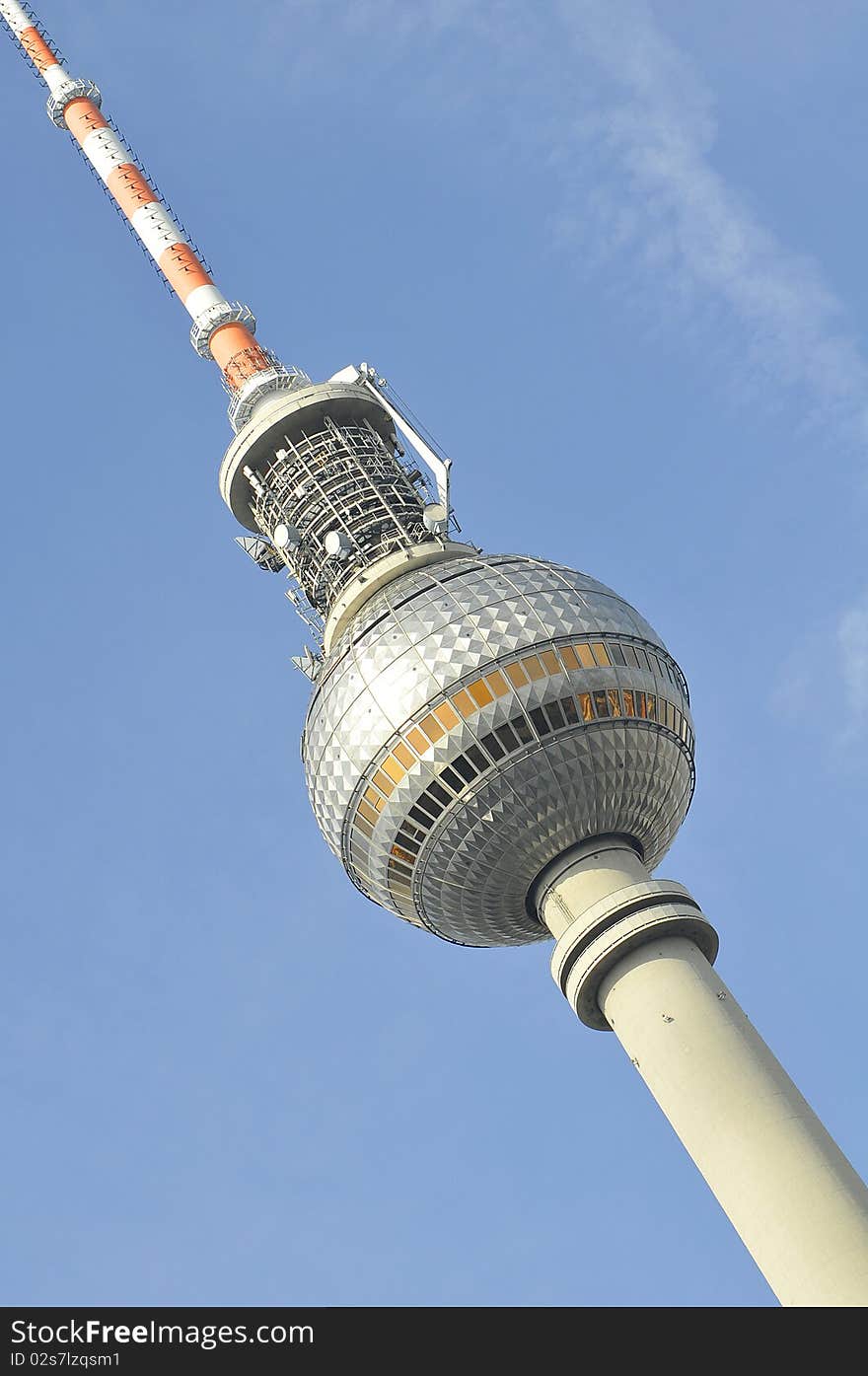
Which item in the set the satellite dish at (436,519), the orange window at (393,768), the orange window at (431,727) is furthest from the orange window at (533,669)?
the satellite dish at (436,519)

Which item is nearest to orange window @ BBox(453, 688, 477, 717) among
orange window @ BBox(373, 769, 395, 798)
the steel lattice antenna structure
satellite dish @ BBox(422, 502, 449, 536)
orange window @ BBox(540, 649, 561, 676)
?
the steel lattice antenna structure

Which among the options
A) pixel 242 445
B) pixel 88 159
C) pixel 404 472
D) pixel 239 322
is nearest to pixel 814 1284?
pixel 404 472

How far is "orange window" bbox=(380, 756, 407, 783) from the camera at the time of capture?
44750 millimetres

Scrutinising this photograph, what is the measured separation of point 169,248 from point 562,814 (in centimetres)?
4560

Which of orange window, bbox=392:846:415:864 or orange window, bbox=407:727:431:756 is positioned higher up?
orange window, bbox=407:727:431:756

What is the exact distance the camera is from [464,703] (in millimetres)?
44406

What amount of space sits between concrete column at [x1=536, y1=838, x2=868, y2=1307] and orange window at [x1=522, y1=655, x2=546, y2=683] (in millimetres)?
6571

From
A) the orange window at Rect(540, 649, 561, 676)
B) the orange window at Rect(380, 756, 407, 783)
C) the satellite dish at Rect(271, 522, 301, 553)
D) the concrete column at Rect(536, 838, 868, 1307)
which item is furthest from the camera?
the satellite dish at Rect(271, 522, 301, 553)

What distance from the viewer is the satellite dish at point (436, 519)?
183 ft

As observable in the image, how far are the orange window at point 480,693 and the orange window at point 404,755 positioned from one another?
2928mm

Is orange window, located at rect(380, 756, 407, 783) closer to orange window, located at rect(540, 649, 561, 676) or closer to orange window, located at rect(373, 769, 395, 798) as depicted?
orange window, located at rect(373, 769, 395, 798)

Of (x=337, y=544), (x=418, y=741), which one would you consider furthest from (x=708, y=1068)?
(x=337, y=544)

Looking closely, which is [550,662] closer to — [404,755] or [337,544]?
[404,755]
